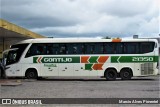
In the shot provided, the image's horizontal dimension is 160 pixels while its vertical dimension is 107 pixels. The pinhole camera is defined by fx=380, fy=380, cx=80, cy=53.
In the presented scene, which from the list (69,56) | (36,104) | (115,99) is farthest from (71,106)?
(69,56)

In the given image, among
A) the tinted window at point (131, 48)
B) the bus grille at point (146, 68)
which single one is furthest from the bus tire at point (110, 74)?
the bus grille at point (146, 68)

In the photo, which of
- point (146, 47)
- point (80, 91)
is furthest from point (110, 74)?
point (80, 91)

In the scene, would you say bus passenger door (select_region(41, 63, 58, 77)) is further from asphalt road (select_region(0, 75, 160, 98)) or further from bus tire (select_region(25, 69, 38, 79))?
asphalt road (select_region(0, 75, 160, 98))

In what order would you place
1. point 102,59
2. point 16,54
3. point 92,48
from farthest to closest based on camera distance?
point 16,54 < point 92,48 < point 102,59

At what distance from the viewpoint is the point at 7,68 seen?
26359 millimetres

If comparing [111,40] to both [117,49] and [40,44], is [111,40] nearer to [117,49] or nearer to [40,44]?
[117,49]

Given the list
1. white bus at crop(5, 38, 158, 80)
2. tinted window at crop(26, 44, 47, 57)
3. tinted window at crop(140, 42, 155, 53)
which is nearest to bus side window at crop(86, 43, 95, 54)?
white bus at crop(5, 38, 158, 80)

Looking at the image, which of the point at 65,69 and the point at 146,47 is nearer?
the point at 146,47

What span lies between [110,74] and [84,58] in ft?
6.88

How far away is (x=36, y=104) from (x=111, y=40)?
14213mm

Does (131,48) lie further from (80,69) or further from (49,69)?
(49,69)

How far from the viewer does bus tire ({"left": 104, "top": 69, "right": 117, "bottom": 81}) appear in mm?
26016

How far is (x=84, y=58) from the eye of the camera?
2608 cm

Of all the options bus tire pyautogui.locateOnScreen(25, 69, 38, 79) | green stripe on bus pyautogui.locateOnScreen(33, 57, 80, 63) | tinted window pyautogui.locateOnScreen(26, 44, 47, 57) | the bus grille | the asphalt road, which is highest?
tinted window pyautogui.locateOnScreen(26, 44, 47, 57)
